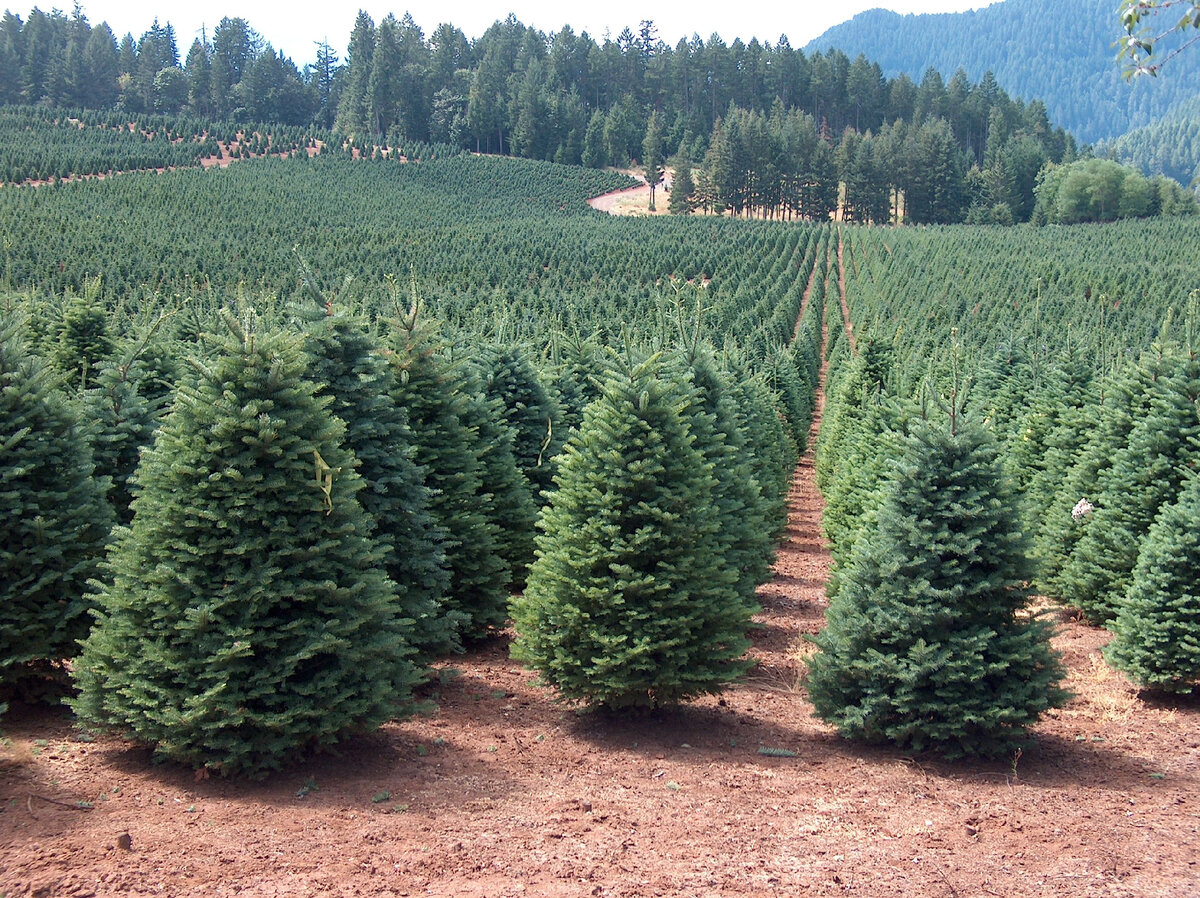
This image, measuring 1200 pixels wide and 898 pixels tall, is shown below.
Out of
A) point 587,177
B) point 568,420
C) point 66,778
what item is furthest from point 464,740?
point 587,177

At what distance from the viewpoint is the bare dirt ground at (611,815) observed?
19.3 ft

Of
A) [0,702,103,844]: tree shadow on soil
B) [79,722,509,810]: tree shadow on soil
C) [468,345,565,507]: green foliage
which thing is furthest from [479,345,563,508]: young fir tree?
[0,702,103,844]: tree shadow on soil

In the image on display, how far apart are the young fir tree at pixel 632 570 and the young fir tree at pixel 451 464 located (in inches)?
68.7

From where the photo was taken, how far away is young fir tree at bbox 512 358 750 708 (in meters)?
8.64

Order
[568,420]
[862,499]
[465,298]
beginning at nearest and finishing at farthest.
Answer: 1. [862,499]
2. [568,420]
3. [465,298]

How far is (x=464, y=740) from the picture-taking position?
860 cm

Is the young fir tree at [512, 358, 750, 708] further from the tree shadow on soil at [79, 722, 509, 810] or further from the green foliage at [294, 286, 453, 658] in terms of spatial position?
the tree shadow on soil at [79, 722, 509, 810]

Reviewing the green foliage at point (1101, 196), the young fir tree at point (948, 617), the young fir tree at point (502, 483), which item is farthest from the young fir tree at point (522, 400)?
the green foliage at point (1101, 196)

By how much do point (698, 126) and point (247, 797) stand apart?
12590cm

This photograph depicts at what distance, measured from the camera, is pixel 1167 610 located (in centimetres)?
964

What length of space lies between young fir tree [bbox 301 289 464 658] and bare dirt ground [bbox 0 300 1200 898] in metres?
1.31

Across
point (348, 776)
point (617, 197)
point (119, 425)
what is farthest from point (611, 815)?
point (617, 197)

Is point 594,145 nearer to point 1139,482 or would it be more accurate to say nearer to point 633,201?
point 633,201

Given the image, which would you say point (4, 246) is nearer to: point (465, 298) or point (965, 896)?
point (465, 298)
